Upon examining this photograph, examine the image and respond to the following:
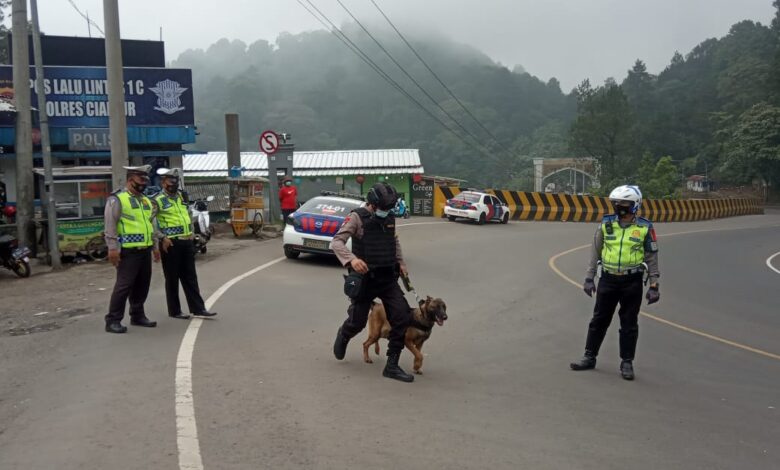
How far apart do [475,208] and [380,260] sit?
2390 cm

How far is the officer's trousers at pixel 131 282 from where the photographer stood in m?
8.00

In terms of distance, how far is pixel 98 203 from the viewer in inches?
615

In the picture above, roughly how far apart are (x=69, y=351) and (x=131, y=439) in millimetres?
3017

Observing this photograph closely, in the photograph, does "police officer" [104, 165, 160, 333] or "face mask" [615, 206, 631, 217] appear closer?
"face mask" [615, 206, 631, 217]

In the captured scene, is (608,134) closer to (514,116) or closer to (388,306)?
(514,116)

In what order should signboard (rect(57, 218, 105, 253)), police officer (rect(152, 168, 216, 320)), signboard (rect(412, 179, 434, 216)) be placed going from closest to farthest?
police officer (rect(152, 168, 216, 320)), signboard (rect(57, 218, 105, 253)), signboard (rect(412, 179, 434, 216))

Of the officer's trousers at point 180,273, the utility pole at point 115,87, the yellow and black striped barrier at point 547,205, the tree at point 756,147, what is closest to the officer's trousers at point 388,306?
the officer's trousers at point 180,273

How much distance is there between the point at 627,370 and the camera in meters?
7.24

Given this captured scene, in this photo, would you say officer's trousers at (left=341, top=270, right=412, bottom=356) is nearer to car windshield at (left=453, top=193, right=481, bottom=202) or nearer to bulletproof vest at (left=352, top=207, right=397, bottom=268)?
bulletproof vest at (left=352, top=207, right=397, bottom=268)

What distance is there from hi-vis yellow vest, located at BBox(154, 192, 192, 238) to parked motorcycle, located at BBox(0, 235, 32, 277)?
19.2ft

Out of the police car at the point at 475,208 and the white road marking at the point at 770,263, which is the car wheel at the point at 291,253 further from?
the police car at the point at 475,208

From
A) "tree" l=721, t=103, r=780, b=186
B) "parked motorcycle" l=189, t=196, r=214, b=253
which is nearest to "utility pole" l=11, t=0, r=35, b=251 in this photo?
"parked motorcycle" l=189, t=196, r=214, b=253

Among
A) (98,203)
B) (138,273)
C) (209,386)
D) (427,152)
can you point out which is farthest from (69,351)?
(427,152)

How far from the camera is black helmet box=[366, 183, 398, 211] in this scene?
6.45 metres
